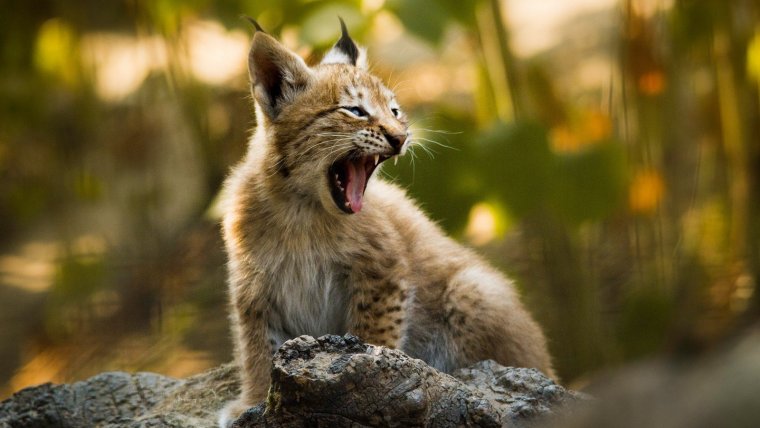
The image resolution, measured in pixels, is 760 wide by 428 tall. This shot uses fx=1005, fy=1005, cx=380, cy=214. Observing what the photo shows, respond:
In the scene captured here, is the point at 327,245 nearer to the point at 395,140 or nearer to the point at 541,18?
the point at 395,140

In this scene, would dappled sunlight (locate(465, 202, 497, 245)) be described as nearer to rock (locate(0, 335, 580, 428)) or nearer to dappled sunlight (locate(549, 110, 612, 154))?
dappled sunlight (locate(549, 110, 612, 154))

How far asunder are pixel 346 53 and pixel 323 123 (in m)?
0.63

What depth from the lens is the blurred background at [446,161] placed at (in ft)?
15.1

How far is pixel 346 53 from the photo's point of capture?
4199mm

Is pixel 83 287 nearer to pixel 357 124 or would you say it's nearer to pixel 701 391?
pixel 357 124

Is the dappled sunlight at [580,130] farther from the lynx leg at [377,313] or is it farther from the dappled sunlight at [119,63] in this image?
the dappled sunlight at [119,63]

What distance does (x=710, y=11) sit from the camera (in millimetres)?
5418

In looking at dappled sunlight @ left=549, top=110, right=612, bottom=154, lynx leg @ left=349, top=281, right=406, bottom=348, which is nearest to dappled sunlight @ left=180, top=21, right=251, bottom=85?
dappled sunlight @ left=549, top=110, right=612, bottom=154

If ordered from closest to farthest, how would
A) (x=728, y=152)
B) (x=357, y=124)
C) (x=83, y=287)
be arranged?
(x=357, y=124) < (x=728, y=152) < (x=83, y=287)

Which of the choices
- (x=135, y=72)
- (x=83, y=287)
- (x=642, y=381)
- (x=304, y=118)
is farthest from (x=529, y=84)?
(x=642, y=381)

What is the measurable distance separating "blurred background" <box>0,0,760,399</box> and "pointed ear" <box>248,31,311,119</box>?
62cm

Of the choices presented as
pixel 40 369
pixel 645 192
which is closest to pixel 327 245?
pixel 645 192

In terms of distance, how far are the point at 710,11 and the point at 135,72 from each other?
197 inches

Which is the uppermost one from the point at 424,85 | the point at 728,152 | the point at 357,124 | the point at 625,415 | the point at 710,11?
the point at 424,85
